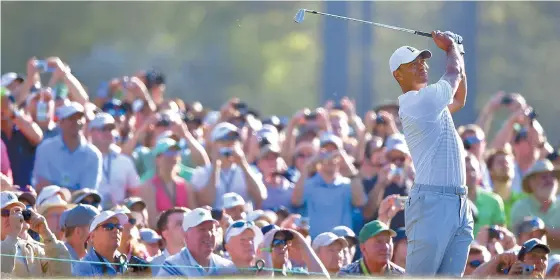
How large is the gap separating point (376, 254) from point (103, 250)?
5.55 ft

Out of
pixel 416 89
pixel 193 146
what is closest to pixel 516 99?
pixel 193 146

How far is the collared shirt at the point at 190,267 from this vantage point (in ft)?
29.2

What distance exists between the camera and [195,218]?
30.6 ft

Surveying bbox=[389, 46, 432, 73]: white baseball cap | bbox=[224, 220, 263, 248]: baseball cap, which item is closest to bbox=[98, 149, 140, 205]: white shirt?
bbox=[224, 220, 263, 248]: baseball cap

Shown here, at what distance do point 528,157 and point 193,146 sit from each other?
2869 mm

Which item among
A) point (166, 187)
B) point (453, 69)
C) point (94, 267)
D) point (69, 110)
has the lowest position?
point (94, 267)

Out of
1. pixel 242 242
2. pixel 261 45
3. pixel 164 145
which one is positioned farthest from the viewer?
pixel 261 45

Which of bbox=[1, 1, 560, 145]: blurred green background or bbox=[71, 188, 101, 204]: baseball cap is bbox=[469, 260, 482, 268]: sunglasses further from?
bbox=[1, 1, 560, 145]: blurred green background

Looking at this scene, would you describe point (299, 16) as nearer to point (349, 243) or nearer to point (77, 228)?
point (349, 243)

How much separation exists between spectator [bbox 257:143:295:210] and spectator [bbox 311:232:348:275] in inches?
76.5

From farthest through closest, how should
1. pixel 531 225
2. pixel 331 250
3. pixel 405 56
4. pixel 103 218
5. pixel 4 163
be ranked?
pixel 4 163
pixel 531 225
pixel 331 250
pixel 103 218
pixel 405 56

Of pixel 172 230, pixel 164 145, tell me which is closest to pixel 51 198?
pixel 172 230

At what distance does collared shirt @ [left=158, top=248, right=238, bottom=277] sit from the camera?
8891 millimetres

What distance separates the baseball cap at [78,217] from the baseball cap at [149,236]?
742mm
